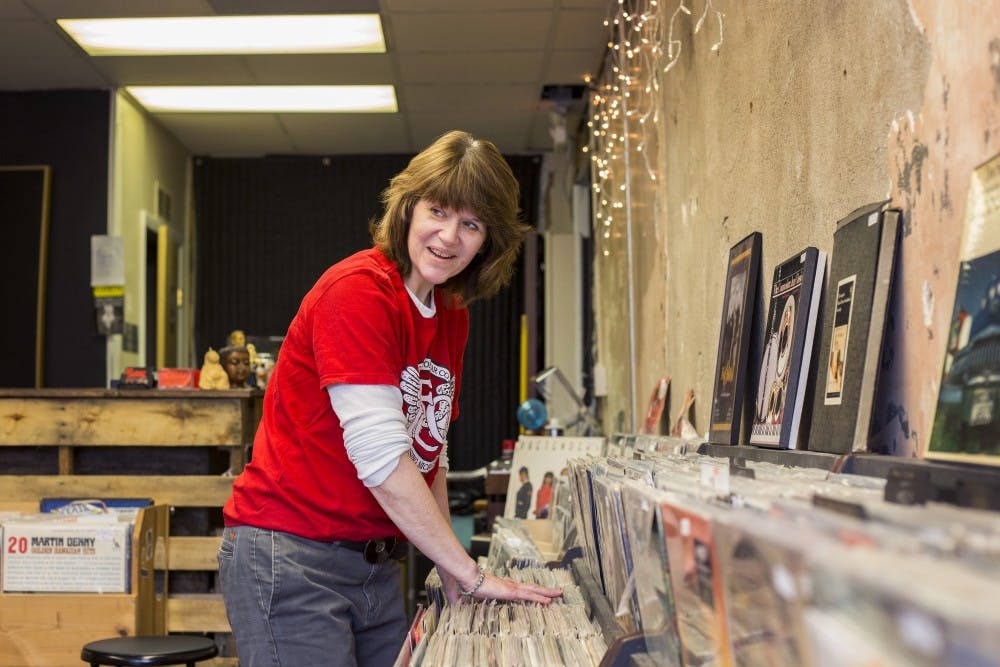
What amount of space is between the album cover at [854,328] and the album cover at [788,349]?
0.07 meters

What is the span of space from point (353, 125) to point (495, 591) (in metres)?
5.65

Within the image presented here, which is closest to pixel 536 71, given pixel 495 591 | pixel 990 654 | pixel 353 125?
pixel 353 125

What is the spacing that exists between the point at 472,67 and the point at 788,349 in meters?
4.26

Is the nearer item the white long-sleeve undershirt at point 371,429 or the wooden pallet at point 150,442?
the white long-sleeve undershirt at point 371,429

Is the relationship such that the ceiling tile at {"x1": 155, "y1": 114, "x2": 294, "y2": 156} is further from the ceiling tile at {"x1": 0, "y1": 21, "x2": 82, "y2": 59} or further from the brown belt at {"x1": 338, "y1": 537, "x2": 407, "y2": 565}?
the brown belt at {"x1": 338, "y1": 537, "x2": 407, "y2": 565}

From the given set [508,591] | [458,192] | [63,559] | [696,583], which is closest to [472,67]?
[63,559]

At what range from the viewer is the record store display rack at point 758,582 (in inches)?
14.1

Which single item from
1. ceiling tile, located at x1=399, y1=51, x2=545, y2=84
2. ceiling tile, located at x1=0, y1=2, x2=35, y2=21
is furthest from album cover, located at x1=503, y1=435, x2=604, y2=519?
ceiling tile, located at x1=0, y1=2, x2=35, y2=21

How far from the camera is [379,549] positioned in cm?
163

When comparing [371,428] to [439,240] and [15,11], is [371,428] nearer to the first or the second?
[439,240]

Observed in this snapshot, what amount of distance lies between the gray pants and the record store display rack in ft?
1.08

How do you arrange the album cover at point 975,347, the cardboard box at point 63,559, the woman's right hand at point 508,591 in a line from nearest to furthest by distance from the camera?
1. the album cover at point 975,347
2. the woman's right hand at point 508,591
3. the cardboard box at point 63,559

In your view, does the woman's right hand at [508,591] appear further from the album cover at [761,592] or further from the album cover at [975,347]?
the album cover at [761,592]

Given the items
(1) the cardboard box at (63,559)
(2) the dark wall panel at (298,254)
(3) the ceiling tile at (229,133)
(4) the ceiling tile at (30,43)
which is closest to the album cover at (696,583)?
(1) the cardboard box at (63,559)
